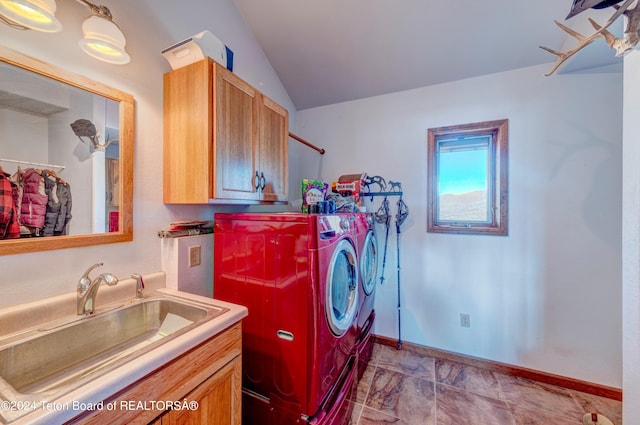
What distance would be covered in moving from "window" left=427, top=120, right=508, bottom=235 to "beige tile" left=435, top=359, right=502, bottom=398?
1.25 meters

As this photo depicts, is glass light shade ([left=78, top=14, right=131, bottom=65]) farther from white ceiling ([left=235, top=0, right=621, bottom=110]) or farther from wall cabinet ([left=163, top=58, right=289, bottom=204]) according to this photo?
white ceiling ([left=235, top=0, right=621, bottom=110])

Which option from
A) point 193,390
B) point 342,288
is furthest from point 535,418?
point 193,390

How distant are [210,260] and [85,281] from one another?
68 centimetres

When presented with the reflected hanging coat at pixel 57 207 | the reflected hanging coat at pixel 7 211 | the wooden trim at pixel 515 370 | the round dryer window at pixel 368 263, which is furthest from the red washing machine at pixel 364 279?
the reflected hanging coat at pixel 7 211

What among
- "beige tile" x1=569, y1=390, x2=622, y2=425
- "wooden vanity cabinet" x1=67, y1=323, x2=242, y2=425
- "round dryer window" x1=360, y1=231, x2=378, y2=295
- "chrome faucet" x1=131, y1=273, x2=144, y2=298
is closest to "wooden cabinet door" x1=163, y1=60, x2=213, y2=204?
"chrome faucet" x1=131, y1=273, x2=144, y2=298

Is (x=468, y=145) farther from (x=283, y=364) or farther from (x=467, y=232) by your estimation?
(x=283, y=364)

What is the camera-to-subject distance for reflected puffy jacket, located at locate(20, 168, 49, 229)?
0.94 metres

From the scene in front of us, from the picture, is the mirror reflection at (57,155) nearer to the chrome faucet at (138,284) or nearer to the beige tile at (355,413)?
the chrome faucet at (138,284)

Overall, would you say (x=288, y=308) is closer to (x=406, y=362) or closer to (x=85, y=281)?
(x=85, y=281)

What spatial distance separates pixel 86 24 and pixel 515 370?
3642 mm

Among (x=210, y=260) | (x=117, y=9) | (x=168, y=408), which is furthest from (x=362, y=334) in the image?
(x=117, y=9)

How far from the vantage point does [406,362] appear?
2.24 meters

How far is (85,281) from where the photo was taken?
1.03m

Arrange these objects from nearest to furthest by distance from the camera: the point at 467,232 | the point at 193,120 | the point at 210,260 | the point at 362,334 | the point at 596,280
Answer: the point at 193,120 → the point at 210,260 → the point at 596,280 → the point at 362,334 → the point at 467,232
